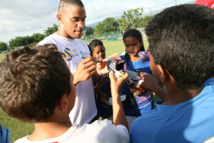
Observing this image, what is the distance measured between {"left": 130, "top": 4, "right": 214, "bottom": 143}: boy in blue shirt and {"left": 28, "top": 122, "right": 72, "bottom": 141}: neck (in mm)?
532

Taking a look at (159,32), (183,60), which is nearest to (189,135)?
(183,60)

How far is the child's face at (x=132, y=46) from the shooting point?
115 inches

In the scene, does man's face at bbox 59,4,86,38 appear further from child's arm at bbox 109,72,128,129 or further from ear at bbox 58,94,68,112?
ear at bbox 58,94,68,112

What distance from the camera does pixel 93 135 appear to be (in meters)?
0.95

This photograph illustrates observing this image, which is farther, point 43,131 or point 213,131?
point 43,131

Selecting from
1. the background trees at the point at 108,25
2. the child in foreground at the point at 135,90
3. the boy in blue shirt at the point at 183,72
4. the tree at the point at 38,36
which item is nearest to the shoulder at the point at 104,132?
the boy in blue shirt at the point at 183,72

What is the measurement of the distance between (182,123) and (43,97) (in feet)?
2.91

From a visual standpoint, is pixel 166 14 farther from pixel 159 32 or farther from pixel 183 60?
pixel 183 60

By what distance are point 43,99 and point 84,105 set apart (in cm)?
122

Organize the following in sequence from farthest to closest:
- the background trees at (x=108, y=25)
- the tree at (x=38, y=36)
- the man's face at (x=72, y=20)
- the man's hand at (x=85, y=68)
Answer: the tree at (x=38, y=36) < the background trees at (x=108, y=25) < the man's face at (x=72, y=20) < the man's hand at (x=85, y=68)

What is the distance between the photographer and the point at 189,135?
843mm

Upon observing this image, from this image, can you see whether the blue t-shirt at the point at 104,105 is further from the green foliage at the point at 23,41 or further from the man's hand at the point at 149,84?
the green foliage at the point at 23,41

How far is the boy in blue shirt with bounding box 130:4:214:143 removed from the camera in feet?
2.78

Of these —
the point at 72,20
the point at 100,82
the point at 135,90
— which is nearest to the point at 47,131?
the point at 100,82
